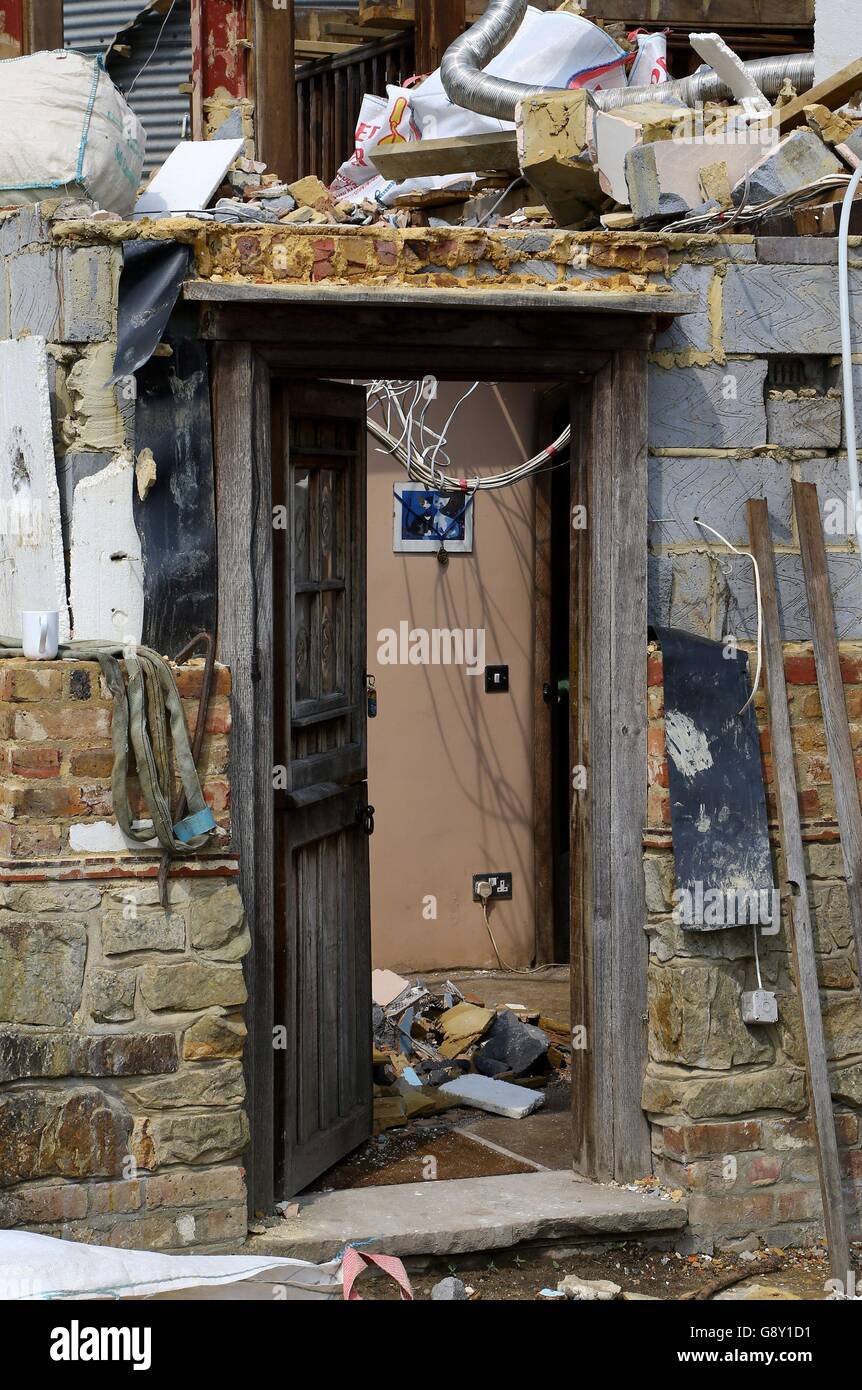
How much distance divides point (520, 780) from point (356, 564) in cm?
296

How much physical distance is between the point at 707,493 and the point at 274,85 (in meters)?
3.27

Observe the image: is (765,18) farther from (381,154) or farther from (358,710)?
(358,710)

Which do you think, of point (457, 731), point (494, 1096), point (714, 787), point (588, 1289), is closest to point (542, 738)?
point (457, 731)

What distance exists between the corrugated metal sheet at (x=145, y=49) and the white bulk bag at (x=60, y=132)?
3.71 meters

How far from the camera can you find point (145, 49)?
8.42 m

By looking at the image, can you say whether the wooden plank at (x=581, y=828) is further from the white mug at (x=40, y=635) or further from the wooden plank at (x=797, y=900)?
the white mug at (x=40, y=635)

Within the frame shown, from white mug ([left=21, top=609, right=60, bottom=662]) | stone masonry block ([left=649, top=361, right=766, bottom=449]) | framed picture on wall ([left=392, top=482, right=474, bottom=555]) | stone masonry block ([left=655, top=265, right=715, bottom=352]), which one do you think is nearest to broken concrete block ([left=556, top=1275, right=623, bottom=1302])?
white mug ([left=21, top=609, right=60, bottom=662])

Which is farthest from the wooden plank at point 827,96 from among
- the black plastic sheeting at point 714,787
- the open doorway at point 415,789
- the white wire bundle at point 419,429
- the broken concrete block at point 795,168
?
the white wire bundle at point 419,429

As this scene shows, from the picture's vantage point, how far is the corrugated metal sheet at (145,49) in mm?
8250

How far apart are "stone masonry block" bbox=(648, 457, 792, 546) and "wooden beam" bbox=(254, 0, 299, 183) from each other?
2.94 m

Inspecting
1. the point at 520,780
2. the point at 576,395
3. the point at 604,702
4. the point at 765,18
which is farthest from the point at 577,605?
the point at 765,18

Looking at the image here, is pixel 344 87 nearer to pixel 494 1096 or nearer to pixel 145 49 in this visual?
pixel 145 49

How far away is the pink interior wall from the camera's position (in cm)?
794

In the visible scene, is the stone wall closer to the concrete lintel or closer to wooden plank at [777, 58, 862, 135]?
the concrete lintel
